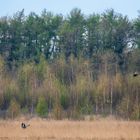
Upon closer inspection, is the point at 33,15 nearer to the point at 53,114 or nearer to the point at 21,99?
the point at 21,99

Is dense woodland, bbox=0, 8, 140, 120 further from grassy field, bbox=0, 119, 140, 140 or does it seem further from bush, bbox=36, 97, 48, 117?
grassy field, bbox=0, 119, 140, 140

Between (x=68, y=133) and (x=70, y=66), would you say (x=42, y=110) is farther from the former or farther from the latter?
(x=68, y=133)

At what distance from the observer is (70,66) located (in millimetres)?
31062

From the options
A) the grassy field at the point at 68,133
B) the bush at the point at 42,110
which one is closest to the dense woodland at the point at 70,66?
the bush at the point at 42,110

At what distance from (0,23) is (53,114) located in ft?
43.2

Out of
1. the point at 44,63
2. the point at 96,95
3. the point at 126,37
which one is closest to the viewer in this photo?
the point at 96,95

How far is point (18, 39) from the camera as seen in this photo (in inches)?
1431

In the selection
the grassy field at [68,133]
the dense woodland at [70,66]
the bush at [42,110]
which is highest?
the dense woodland at [70,66]

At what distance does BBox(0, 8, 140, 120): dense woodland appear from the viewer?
2783 centimetres

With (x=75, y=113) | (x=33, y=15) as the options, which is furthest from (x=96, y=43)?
(x=75, y=113)

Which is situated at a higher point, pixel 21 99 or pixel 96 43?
pixel 96 43

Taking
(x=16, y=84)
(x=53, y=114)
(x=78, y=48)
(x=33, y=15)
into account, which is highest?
(x=33, y=15)

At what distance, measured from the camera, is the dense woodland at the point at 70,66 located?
2783 centimetres

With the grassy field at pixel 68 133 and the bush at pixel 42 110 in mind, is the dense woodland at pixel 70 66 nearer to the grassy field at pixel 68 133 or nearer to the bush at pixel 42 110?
the bush at pixel 42 110
